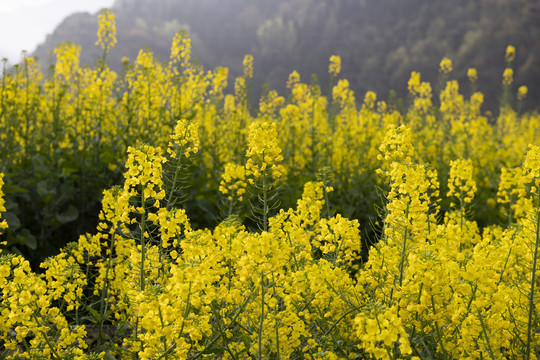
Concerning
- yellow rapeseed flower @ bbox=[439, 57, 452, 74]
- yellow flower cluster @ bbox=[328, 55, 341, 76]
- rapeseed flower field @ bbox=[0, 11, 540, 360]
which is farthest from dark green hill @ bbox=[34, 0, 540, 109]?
rapeseed flower field @ bbox=[0, 11, 540, 360]

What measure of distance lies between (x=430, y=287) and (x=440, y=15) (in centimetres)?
4229

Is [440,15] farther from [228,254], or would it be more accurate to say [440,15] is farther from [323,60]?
[228,254]

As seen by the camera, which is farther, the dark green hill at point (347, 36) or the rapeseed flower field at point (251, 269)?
the dark green hill at point (347, 36)

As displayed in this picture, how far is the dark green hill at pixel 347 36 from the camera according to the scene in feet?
96.9

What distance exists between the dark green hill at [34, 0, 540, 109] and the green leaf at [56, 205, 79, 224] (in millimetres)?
23676

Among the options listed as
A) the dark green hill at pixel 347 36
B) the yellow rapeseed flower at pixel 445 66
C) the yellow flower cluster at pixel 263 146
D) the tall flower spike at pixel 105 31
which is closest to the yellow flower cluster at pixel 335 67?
the yellow rapeseed flower at pixel 445 66

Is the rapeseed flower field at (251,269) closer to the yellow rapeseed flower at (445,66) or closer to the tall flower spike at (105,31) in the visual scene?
the tall flower spike at (105,31)

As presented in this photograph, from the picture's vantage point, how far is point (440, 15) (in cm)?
3862

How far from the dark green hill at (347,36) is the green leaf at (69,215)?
23.7 metres

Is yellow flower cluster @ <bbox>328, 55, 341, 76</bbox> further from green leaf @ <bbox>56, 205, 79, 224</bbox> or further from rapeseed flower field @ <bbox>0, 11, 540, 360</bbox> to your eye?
green leaf @ <bbox>56, 205, 79, 224</bbox>

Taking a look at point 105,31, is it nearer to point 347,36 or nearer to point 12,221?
point 12,221

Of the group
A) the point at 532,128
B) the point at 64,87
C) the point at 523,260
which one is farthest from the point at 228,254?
the point at 532,128

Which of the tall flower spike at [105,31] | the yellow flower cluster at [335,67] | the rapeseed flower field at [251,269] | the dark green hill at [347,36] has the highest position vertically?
the dark green hill at [347,36]

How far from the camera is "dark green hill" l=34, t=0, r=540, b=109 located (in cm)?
2955
